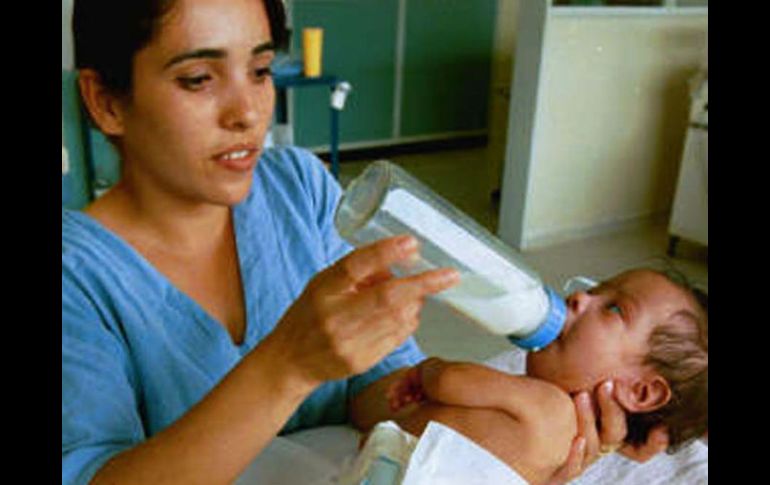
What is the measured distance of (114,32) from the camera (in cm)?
88

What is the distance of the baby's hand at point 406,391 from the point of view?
3.34 feet

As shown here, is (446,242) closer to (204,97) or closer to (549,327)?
(549,327)

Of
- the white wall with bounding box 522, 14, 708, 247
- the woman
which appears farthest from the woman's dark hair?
the white wall with bounding box 522, 14, 708, 247

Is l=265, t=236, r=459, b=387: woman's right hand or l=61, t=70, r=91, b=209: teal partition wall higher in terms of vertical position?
l=265, t=236, r=459, b=387: woman's right hand

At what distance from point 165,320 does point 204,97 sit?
30cm

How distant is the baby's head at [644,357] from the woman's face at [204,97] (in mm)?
552

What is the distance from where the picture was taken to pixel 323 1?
4.66 m

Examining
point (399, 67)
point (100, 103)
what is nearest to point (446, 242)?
point (100, 103)

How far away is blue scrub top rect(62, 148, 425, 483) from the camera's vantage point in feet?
2.49

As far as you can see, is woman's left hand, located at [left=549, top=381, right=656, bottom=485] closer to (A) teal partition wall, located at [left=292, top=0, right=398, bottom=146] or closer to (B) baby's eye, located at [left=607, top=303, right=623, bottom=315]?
(B) baby's eye, located at [left=607, top=303, right=623, bottom=315]

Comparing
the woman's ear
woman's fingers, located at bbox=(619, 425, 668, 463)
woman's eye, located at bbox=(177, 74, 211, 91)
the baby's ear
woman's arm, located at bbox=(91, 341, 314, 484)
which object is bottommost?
woman's fingers, located at bbox=(619, 425, 668, 463)

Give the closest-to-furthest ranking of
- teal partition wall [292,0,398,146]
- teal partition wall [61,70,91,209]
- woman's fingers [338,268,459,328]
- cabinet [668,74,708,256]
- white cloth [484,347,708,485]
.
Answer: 1. woman's fingers [338,268,459,328]
2. white cloth [484,347,708,485]
3. teal partition wall [61,70,91,209]
4. cabinet [668,74,708,256]
5. teal partition wall [292,0,398,146]

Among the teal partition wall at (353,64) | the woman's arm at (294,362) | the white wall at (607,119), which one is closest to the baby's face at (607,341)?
the woman's arm at (294,362)

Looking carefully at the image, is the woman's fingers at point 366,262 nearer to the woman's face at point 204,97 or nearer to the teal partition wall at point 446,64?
the woman's face at point 204,97
